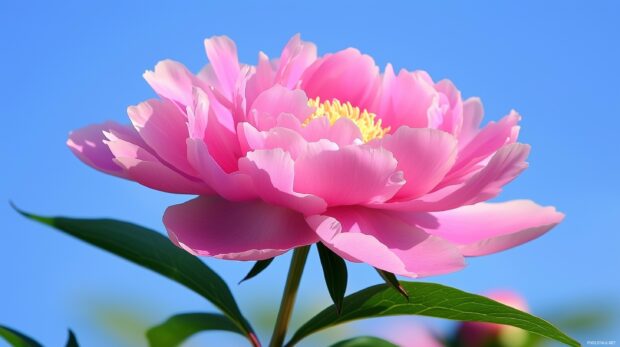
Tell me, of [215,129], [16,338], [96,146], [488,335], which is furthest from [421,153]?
[488,335]

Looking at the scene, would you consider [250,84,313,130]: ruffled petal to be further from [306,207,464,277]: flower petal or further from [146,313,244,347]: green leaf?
[146,313,244,347]: green leaf

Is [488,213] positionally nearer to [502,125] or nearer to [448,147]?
[502,125]

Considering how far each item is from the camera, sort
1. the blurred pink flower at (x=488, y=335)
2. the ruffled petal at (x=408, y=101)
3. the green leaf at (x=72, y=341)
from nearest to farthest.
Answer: the green leaf at (x=72, y=341) < the ruffled petal at (x=408, y=101) < the blurred pink flower at (x=488, y=335)

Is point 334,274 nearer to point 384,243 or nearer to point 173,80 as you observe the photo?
point 384,243

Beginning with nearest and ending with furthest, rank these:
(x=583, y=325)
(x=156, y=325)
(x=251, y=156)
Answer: (x=251, y=156), (x=156, y=325), (x=583, y=325)

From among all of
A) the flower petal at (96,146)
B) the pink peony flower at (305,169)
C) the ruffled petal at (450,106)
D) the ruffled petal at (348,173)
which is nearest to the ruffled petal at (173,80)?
the pink peony flower at (305,169)

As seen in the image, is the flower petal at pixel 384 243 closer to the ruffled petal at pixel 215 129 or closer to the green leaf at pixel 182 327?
the ruffled petal at pixel 215 129

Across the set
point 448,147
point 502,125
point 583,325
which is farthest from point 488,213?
point 583,325
